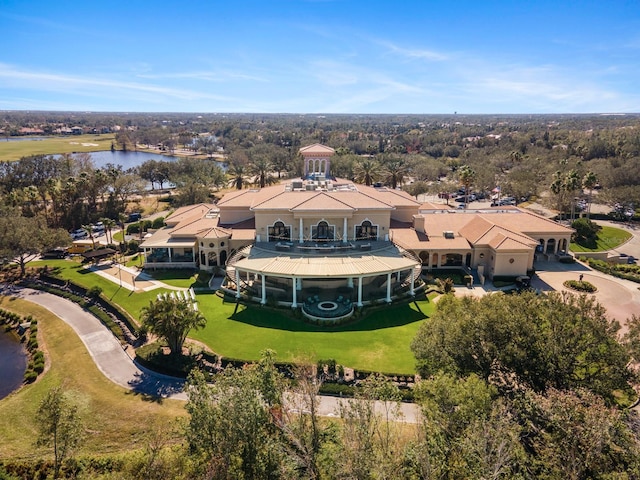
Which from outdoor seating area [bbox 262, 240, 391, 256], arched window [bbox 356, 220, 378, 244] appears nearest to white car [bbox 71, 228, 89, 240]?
outdoor seating area [bbox 262, 240, 391, 256]

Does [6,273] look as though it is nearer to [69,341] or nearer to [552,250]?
[69,341]

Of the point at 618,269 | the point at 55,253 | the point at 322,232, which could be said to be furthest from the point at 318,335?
the point at 55,253

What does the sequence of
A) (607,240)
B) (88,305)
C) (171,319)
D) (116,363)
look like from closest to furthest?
1. (171,319)
2. (116,363)
3. (88,305)
4. (607,240)

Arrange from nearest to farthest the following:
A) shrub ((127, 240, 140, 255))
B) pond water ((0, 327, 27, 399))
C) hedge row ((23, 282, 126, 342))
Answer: pond water ((0, 327, 27, 399)), hedge row ((23, 282, 126, 342)), shrub ((127, 240, 140, 255))

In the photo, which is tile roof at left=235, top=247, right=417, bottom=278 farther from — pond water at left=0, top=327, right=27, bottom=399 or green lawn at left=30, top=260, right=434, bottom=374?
pond water at left=0, top=327, right=27, bottom=399

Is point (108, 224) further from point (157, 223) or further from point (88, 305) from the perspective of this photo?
point (88, 305)
